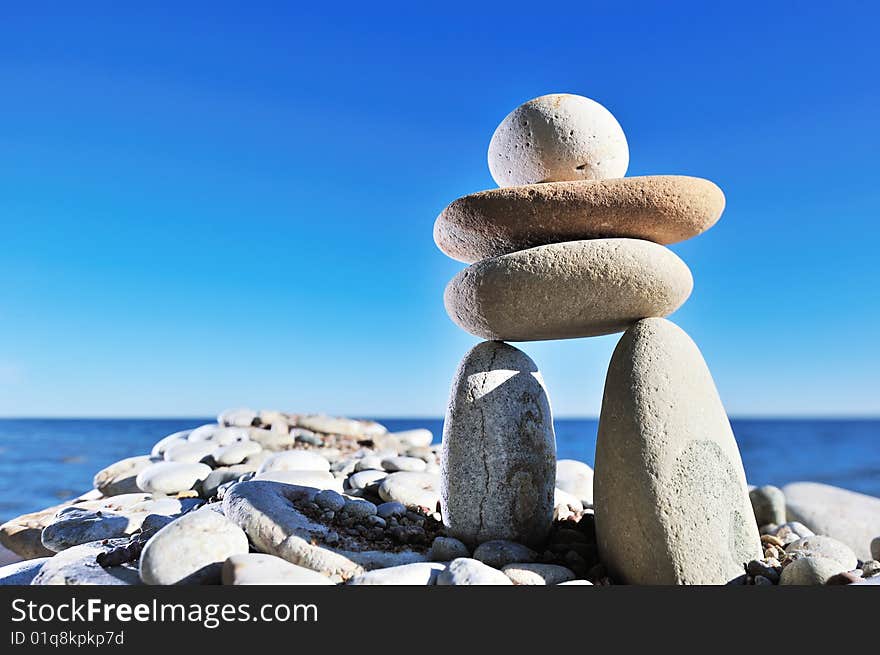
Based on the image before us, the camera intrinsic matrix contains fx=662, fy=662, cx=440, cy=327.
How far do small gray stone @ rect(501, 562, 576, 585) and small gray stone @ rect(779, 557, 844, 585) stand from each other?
47.1 inches

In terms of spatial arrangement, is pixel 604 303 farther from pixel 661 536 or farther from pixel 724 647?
pixel 724 647

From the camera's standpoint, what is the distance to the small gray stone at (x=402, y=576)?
3518 mm

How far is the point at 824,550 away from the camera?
475cm

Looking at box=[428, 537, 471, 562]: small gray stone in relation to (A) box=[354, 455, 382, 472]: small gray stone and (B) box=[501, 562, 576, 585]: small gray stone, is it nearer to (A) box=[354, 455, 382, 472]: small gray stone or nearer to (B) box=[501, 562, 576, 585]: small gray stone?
(B) box=[501, 562, 576, 585]: small gray stone

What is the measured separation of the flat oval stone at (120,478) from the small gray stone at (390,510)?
13.3 feet

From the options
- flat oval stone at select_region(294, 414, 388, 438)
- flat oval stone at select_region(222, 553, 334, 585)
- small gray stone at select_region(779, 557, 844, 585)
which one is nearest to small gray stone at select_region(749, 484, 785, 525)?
small gray stone at select_region(779, 557, 844, 585)

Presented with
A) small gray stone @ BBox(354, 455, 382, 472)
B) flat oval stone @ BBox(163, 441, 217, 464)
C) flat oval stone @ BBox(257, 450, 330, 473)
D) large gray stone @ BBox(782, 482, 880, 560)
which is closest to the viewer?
large gray stone @ BBox(782, 482, 880, 560)

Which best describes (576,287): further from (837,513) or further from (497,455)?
(837,513)

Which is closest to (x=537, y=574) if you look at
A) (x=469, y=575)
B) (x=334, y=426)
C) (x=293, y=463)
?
(x=469, y=575)

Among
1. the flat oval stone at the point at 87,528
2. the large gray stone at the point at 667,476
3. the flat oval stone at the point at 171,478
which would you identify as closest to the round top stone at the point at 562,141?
the large gray stone at the point at 667,476

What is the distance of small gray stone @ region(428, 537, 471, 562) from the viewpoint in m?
4.13

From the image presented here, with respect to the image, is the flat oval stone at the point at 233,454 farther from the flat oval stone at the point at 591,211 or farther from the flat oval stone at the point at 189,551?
the flat oval stone at the point at 591,211

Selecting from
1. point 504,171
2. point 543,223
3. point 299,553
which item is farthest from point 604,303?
point 299,553

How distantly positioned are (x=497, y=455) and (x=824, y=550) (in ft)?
8.22
